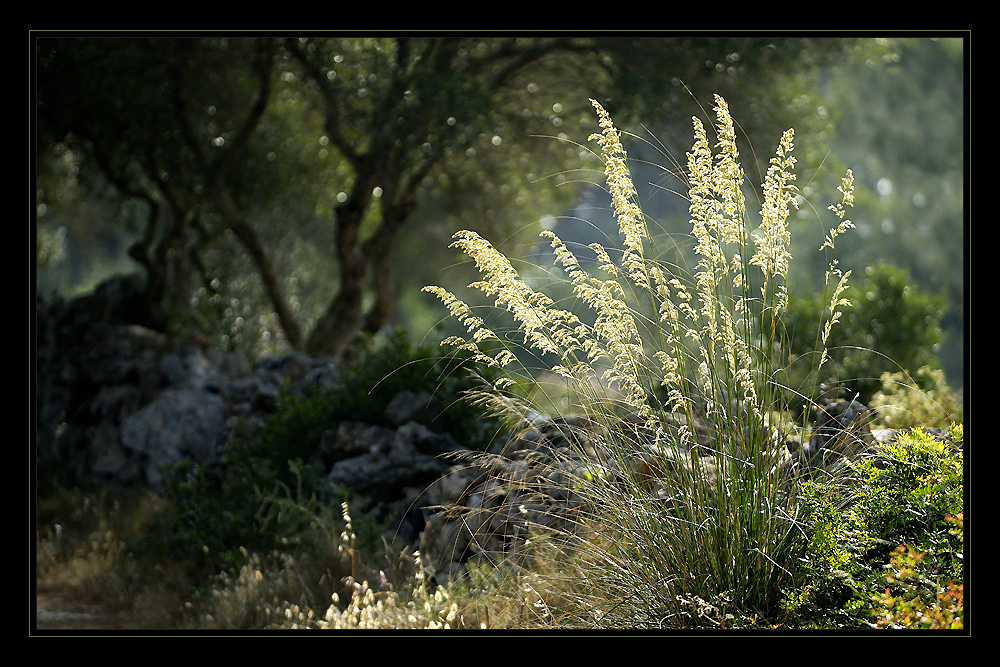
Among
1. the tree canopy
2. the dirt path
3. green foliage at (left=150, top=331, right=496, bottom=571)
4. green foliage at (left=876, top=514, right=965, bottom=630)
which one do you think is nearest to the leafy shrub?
green foliage at (left=876, top=514, right=965, bottom=630)

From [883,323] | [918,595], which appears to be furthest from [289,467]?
[883,323]

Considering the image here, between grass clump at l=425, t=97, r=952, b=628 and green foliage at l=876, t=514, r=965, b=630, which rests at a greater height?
grass clump at l=425, t=97, r=952, b=628

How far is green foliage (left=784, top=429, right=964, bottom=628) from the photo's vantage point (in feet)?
8.70

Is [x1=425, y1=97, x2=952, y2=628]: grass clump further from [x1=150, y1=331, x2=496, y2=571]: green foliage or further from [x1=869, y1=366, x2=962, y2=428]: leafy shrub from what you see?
[x1=869, y1=366, x2=962, y2=428]: leafy shrub

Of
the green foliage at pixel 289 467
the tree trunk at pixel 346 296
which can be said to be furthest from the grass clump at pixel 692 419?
the tree trunk at pixel 346 296

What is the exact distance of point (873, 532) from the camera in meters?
2.77

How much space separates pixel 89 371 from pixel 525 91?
5.59 meters

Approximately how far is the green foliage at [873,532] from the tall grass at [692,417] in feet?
0.29

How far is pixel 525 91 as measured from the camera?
9438mm

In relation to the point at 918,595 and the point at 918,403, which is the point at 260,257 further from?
the point at 918,595

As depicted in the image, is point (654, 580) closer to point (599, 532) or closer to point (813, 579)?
point (599, 532)

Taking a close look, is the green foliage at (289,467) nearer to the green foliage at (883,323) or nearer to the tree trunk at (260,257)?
the tree trunk at (260,257)

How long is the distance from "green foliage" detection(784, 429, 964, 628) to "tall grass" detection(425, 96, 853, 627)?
88mm
